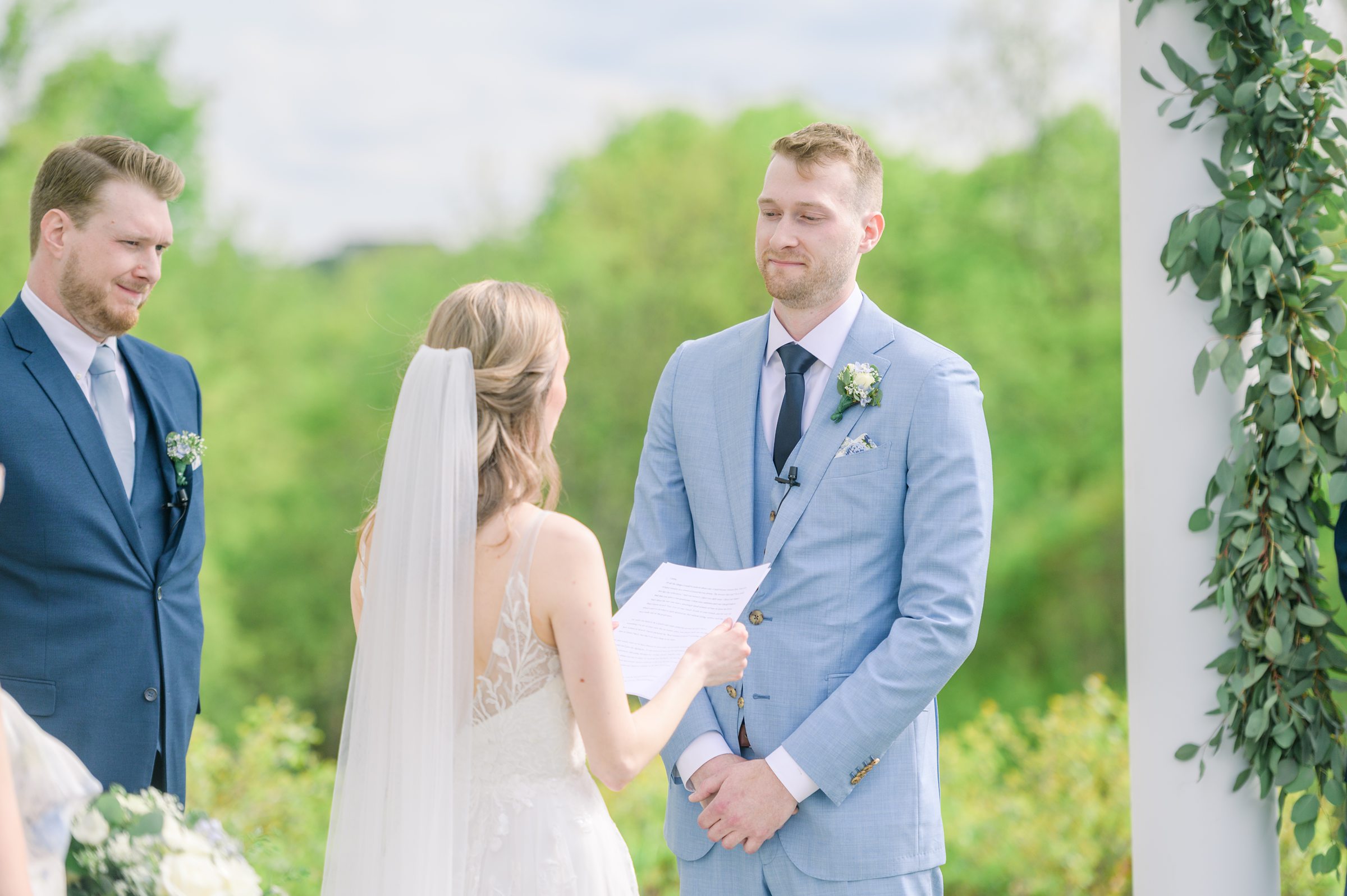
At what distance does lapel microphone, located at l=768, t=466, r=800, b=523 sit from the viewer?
268cm

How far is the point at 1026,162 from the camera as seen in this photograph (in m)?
14.1

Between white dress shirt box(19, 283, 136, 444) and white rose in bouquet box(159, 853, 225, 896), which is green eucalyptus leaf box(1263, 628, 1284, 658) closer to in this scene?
white rose in bouquet box(159, 853, 225, 896)

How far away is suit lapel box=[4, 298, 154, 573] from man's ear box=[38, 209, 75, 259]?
169 mm

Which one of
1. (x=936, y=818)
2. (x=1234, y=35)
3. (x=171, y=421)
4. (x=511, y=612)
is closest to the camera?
(x=511, y=612)

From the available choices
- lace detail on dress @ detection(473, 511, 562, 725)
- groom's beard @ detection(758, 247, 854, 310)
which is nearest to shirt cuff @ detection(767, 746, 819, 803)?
lace detail on dress @ detection(473, 511, 562, 725)

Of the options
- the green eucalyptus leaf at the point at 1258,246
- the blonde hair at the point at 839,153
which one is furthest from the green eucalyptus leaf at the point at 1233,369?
the blonde hair at the point at 839,153

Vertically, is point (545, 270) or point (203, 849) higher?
point (545, 270)

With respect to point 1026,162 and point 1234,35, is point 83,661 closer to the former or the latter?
point 1234,35

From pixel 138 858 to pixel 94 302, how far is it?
152cm

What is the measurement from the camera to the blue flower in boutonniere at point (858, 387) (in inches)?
105

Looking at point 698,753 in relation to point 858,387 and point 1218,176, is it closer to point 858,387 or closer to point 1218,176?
point 858,387

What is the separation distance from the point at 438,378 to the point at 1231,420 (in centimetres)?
195

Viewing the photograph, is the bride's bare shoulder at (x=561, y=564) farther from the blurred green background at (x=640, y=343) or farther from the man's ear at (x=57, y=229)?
the blurred green background at (x=640, y=343)

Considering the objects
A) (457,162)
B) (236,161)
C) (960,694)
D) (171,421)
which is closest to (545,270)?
(457,162)
